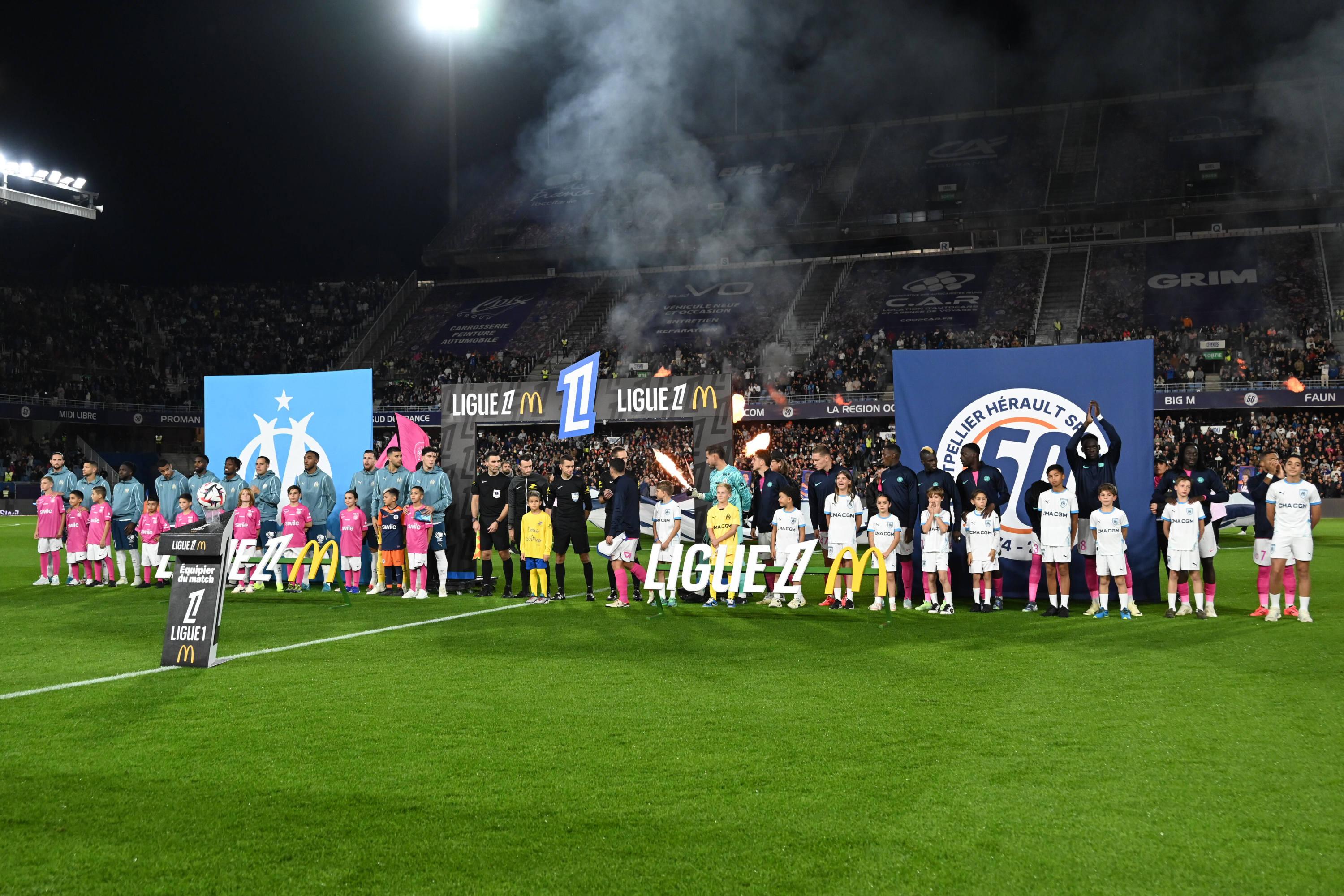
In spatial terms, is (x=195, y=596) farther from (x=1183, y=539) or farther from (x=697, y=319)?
(x=697, y=319)

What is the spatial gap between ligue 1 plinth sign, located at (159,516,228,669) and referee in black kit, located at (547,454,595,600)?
200 inches

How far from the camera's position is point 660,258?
5081 cm

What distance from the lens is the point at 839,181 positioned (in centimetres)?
5122

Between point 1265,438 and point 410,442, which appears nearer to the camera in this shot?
point 410,442

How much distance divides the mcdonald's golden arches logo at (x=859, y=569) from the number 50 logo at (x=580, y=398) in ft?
11.2

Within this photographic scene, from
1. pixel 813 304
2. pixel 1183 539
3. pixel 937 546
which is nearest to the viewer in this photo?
pixel 1183 539

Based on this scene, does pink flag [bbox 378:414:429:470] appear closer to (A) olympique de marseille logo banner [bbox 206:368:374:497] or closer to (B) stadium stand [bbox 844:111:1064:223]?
(A) olympique de marseille logo banner [bbox 206:368:374:497]

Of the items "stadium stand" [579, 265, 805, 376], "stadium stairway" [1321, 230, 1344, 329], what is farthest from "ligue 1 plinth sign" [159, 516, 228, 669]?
"stadium stairway" [1321, 230, 1344, 329]

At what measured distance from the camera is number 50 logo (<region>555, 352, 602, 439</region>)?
12.8 m

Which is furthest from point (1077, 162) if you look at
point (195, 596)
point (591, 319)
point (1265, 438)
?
point (195, 596)

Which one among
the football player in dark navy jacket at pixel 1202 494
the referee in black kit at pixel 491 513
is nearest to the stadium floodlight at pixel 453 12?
the referee in black kit at pixel 491 513

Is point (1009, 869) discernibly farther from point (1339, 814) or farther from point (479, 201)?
point (479, 201)

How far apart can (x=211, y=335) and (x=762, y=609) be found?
4546 cm

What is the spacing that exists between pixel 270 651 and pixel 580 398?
526 cm
